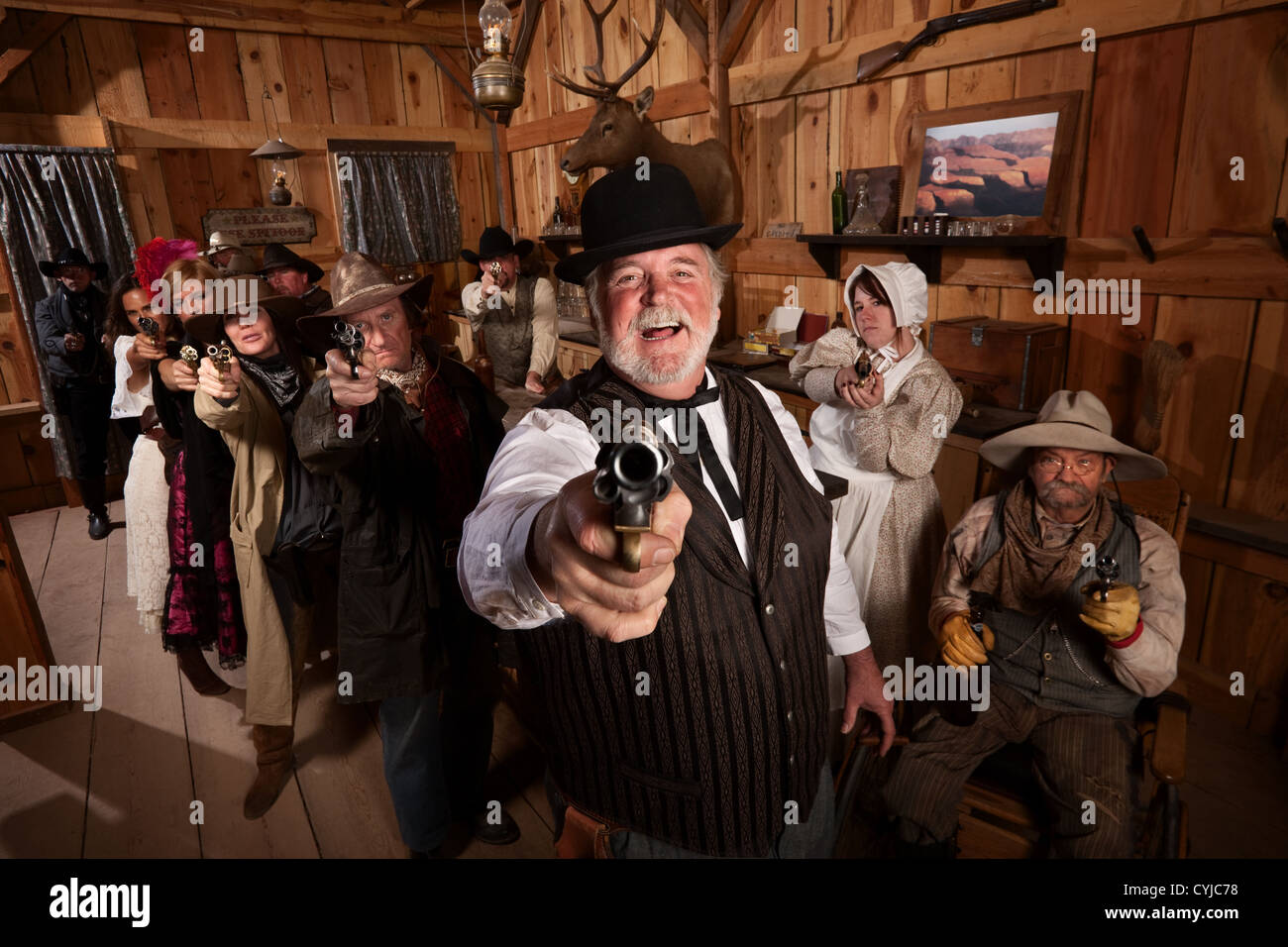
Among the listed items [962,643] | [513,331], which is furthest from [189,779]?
[513,331]

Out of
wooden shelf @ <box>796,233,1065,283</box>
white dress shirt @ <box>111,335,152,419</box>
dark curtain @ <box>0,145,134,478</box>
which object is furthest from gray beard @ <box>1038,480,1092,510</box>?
dark curtain @ <box>0,145,134,478</box>

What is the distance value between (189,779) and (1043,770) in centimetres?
343

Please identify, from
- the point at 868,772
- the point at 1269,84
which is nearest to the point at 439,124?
the point at 1269,84

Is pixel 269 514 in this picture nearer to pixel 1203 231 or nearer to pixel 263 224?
pixel 1203 231

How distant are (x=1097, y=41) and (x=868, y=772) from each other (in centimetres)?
358

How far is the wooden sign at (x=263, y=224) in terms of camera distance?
7.52 metres

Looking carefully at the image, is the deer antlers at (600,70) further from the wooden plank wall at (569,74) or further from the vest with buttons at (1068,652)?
the vest with buttons at (1068,652)

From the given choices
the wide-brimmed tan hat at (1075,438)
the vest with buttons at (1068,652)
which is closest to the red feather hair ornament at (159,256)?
the wide-brimmed tan hat at (1075,438)

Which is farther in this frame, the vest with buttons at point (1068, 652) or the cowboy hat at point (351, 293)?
the cowboy hat at point (351, 293)

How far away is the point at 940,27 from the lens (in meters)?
4.00

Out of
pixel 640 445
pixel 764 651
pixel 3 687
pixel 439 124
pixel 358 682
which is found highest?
pixel 439 124

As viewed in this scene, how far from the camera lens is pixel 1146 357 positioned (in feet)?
10.9

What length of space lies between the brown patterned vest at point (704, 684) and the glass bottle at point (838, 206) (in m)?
3.59

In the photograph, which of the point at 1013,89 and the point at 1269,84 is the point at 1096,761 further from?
the point at 1013,89
